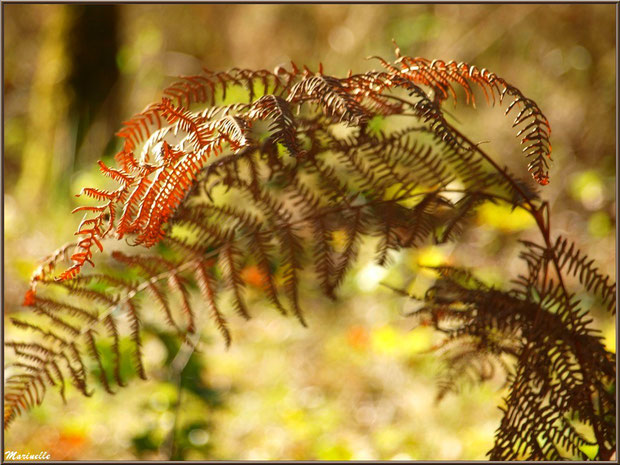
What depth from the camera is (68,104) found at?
4.27 meters

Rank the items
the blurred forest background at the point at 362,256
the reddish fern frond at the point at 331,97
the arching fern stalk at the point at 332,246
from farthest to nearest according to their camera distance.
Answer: the blurred forest background at the point at 362,256 → the arching fern stalk at the point at 332,246 → the reddish fern frond at the point at 331,97

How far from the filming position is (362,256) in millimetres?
3318

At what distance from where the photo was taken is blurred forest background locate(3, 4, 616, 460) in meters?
2.17

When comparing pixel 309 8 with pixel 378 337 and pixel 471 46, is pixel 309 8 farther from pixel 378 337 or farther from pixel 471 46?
pixel 378 337

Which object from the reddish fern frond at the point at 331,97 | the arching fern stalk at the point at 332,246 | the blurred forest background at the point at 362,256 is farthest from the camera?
the blurred forest background at the point at 362,256

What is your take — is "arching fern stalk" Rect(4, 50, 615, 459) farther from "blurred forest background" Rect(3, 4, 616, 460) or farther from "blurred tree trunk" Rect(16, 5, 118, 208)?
"blurred tree trunk" Rect(16, 5, 118, 208)

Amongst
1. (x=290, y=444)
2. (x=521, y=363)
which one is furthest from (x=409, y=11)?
(x=521, y=363)

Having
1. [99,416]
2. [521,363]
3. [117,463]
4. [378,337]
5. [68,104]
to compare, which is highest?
[68,104]

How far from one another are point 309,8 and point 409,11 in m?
1.29

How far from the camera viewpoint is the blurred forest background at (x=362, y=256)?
7.11 ft

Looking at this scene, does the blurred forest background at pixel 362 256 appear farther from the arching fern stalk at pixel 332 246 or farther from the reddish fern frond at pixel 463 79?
the reddish fern frond at pixel 463 79

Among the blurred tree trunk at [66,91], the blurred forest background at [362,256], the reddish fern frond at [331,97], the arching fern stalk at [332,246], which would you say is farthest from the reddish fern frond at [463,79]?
the blurred tree trunk at [66,91]

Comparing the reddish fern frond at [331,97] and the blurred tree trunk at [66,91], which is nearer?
the reddish fern frond at [331,97]

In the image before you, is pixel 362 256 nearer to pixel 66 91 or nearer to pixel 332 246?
pixel 332 246
